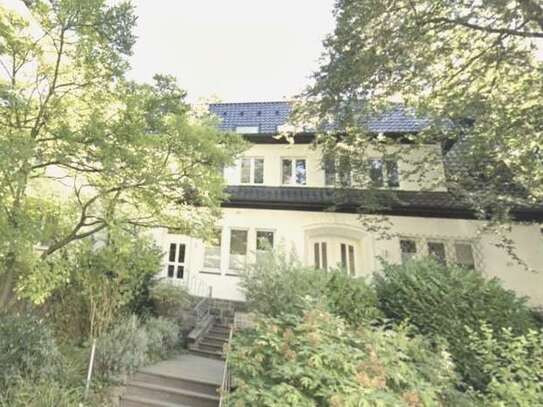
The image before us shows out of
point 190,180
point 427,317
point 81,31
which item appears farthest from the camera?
point 427,317

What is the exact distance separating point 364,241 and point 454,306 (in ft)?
15.5

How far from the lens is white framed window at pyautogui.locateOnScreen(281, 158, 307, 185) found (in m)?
11.6

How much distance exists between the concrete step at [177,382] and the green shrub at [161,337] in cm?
87

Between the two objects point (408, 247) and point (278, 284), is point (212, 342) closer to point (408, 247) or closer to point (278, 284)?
point (278, 284)

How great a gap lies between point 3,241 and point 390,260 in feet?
31.9

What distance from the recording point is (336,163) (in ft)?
32.8

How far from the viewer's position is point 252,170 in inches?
473

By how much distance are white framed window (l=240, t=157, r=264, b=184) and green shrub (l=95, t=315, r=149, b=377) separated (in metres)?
6.76

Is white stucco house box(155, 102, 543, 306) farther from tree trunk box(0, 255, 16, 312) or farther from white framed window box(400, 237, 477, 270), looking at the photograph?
tree trunk box(0, 255, 16, 312)


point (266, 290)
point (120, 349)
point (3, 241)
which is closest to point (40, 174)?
point (3, 241)

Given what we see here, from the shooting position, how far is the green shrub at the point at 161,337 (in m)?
7.02

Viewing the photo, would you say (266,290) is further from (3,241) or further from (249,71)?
(249,71)

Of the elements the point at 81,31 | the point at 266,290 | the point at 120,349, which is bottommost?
the point at 120,349

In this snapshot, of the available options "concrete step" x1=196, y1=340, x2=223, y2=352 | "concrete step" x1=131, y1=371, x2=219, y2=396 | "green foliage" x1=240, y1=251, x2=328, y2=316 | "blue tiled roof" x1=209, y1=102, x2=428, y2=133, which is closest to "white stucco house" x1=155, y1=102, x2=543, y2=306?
"concrete step" x1=196, y1=340, x2=223, y2=352
